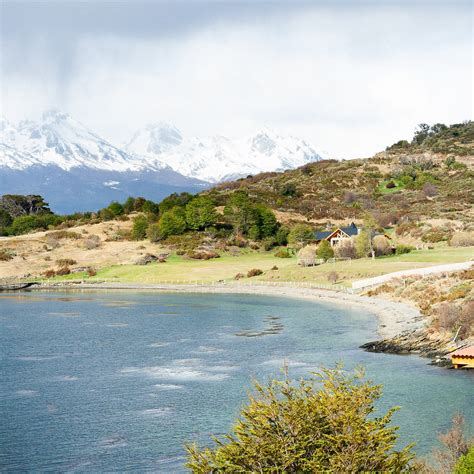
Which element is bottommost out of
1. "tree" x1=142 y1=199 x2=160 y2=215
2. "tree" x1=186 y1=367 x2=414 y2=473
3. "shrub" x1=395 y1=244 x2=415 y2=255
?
"tree" x1=186 y1=367 x2=414 y2=473

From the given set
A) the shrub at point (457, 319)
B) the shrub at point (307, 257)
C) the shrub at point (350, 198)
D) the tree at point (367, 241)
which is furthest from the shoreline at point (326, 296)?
the shrub at point (350, 198)

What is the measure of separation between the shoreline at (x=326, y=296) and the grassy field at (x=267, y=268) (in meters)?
4.07

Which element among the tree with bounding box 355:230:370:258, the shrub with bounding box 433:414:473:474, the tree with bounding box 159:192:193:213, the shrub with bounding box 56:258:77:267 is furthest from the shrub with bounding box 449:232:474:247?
the shrub with bounding box 433:414:473:474

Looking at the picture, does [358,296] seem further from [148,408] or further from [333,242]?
[148,408]

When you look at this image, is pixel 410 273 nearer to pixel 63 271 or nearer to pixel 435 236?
pixel 435 236

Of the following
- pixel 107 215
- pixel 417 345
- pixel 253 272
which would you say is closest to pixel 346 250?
pixel 253 272

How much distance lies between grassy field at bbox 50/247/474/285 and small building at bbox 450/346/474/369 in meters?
46.6

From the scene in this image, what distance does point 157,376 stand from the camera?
47375 mm

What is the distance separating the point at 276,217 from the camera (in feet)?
488

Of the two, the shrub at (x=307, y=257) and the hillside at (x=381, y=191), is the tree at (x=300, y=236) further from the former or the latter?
the hillside at (x=381, y=191)

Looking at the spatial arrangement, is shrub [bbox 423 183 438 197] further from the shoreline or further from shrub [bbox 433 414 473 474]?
shrub [bbox 433 414 473 474]

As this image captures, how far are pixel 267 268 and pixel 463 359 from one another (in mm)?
67298

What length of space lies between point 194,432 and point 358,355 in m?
19.8

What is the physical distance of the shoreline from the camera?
6228 cm
